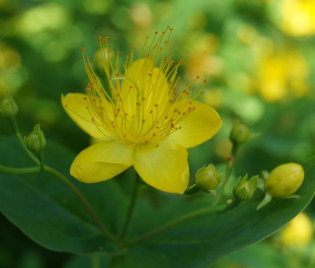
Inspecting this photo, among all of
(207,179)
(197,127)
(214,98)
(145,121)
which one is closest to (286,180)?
(207,179)

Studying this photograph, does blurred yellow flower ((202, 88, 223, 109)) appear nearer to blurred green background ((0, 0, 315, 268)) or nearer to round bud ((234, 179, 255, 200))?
blurred green background ((0, 0, 315, 268))

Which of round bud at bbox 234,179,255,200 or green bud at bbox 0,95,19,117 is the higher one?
green bud at bbox 0,95,19,117

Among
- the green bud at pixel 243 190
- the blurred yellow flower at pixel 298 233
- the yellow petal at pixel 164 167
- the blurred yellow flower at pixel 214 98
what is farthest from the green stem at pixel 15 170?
the blurred yellow flower at pixel 214 98

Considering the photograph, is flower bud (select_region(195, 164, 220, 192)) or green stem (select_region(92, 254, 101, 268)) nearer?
flower bud (select_region(195, 164, 220, 192))

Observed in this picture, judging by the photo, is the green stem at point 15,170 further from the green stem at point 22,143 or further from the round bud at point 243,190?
the round bud at point 243,190

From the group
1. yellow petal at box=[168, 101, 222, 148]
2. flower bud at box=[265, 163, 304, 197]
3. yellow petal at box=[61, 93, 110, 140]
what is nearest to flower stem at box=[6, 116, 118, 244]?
yellow petal at box=[61, 93, 110, 140]

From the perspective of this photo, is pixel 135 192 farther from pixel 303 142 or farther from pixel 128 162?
pixel 303 142

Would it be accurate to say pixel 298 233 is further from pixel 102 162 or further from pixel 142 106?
pixel 102 162
